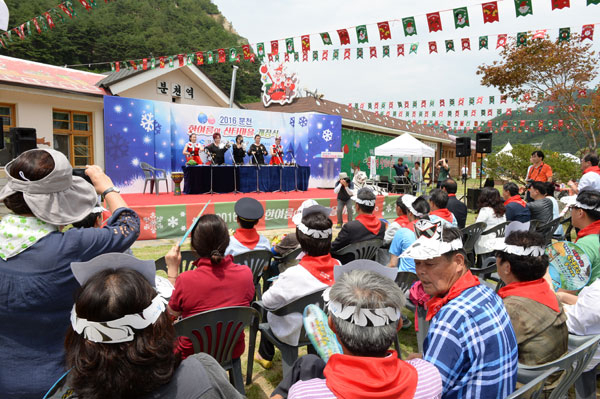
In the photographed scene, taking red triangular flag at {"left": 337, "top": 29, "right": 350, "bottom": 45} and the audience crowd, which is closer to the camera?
the audience crowd

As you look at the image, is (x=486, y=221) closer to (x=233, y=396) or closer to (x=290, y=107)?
(x=233, y=396)

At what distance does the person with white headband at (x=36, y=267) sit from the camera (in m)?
1.27

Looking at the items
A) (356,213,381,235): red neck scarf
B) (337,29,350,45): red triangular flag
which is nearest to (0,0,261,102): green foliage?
(337,29,350,45): red triangular flag

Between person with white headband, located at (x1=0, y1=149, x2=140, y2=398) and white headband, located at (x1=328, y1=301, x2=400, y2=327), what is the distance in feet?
3.18

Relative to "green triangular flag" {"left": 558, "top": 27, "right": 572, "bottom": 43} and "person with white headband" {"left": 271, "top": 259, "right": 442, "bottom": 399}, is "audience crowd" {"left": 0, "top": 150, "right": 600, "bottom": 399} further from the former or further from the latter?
"green triangular flag" {"left": 558, "top": 27, "right": 572, "bottom": 43}

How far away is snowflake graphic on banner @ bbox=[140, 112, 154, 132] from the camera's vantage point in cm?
1088

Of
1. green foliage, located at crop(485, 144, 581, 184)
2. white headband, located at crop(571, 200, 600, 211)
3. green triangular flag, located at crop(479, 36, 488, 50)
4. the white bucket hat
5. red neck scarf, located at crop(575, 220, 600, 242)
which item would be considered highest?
green triangular flag, located at crop(479, 36, 488, 50)

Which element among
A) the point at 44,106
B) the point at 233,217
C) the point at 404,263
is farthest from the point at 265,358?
the point at 44,106

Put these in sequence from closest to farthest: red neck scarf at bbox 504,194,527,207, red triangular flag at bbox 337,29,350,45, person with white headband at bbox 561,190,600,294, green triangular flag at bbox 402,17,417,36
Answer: person with white headband at bbox 561,190,600,294, red neck scarf at bbox 504,194,527,207, green triangular flag at bbox 402,17,417,36, red triangular flag at bbox 337,29,350,45

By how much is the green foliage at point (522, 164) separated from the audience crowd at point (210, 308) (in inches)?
→ 462

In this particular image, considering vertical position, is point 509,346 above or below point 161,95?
below

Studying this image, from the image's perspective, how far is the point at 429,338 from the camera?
4.37 feet

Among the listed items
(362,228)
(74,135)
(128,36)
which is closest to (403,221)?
(362,228)

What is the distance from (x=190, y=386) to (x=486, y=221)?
441 centimetres
